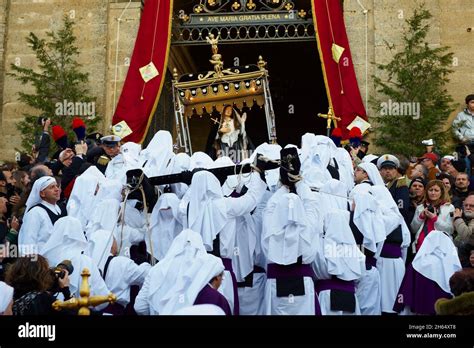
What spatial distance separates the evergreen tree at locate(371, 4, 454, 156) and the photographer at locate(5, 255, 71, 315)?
9.73m

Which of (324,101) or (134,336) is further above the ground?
(324,101)

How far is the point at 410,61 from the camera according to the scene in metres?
17.4

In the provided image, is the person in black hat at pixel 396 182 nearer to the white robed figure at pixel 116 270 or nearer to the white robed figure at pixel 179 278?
the white robed figure at pixel 116 270

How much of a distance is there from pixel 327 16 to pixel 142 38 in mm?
3427

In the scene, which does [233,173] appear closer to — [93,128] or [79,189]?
[79,189]

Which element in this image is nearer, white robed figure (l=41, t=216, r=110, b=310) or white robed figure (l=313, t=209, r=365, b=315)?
white robed figure (l=41, t=216, r=110, b=310)

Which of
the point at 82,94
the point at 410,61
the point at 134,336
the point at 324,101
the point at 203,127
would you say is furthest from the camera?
the point at 324,101

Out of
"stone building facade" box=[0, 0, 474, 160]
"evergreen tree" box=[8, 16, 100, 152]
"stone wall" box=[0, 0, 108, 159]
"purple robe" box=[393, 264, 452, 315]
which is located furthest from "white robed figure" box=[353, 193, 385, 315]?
"stone wall" box=[0, 0, 108, 159]

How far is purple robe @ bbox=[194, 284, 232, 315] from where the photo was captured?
8211mm

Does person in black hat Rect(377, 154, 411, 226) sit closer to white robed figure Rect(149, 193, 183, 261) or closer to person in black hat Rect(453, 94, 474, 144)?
white robed figure Rect(149, 193, 183, 261)

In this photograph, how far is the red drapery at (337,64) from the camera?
17.2 m

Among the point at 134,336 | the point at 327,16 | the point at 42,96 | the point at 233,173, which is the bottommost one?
the point at 134,336

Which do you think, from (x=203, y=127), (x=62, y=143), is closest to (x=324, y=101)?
(x=203, y=127)

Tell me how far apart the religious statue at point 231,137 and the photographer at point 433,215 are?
4.98 meters
